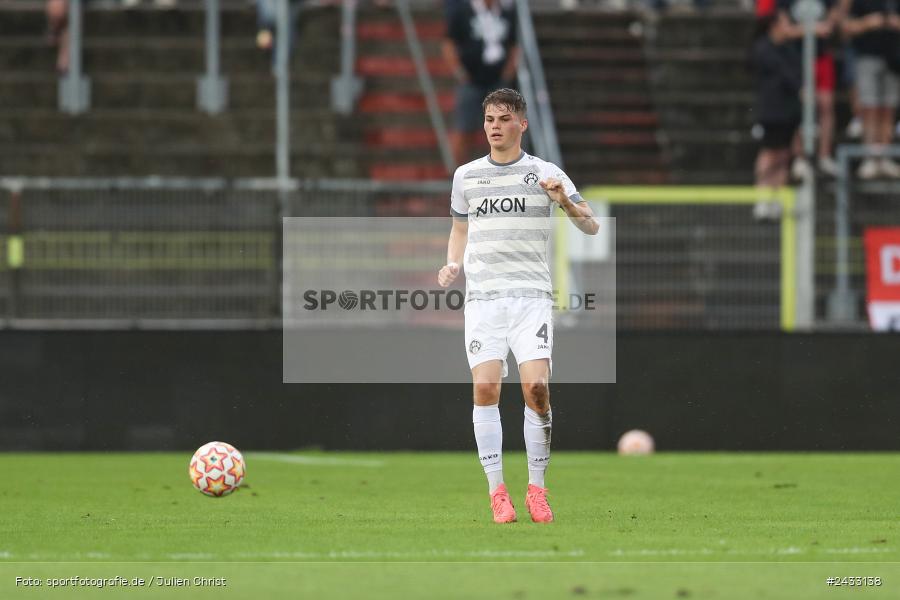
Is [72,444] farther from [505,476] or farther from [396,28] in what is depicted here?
[396,28]

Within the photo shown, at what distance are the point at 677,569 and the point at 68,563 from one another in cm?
254

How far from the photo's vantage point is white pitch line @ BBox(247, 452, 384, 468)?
50.1 feet

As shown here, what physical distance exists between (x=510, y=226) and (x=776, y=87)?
10.2 metres

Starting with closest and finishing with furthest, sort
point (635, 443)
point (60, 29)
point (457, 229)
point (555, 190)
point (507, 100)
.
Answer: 1. point (555, 190)
2. point (507, 100)
3. point (457, 229)
4. point (635, 443)
5. point (60, 29)

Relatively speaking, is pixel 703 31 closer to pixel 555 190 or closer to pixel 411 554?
pixel 555 190

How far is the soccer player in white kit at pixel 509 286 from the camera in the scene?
1011cm

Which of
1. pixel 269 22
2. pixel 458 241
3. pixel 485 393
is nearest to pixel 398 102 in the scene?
pixel 269 22

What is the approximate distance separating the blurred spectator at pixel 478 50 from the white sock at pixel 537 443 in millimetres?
9381

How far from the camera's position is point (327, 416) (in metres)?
16.8

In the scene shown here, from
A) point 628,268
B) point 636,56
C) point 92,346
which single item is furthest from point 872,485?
point 636,56

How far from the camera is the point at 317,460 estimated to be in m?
15.8

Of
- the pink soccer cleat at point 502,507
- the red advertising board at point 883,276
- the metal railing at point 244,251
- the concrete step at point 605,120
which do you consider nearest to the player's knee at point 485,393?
the pink soccer cleat at point 502,507

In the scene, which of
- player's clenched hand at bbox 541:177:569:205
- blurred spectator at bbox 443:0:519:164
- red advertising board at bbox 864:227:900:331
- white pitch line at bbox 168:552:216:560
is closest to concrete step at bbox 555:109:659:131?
blurred spectator at bbox 443:0:519:164

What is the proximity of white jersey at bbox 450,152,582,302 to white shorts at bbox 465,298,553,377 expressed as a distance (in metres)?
0.05
